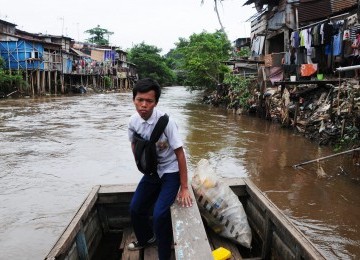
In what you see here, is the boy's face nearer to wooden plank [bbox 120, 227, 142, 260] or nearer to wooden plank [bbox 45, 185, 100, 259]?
wooden plank [bbox 45, 185, 100, 259]

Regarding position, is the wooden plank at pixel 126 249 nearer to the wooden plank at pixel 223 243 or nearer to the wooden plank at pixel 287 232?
the wooden plank at pixel 223 243

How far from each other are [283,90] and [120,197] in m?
11.0

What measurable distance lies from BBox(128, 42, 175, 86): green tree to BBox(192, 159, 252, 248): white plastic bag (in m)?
50.3

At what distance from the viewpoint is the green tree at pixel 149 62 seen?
176ft

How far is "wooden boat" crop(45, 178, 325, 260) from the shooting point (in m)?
2.50

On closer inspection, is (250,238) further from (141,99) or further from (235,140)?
(235,140)

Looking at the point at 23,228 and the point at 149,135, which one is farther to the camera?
the point at 23,228

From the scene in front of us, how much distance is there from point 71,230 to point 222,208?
138cm

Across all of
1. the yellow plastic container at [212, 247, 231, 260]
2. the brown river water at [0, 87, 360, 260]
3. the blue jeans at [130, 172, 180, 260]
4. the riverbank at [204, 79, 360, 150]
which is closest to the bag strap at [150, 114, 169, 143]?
the blue jeans at [130, 172, 180, 260]

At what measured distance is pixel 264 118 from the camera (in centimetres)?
1564

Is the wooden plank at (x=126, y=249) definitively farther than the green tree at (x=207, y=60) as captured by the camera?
No

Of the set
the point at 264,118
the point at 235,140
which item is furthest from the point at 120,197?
the point at 264,118

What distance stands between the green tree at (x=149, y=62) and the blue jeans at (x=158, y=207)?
50543mm

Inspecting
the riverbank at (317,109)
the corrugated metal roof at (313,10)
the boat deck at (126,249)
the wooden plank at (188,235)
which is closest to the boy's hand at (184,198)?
the wooden plank at (188,235)
